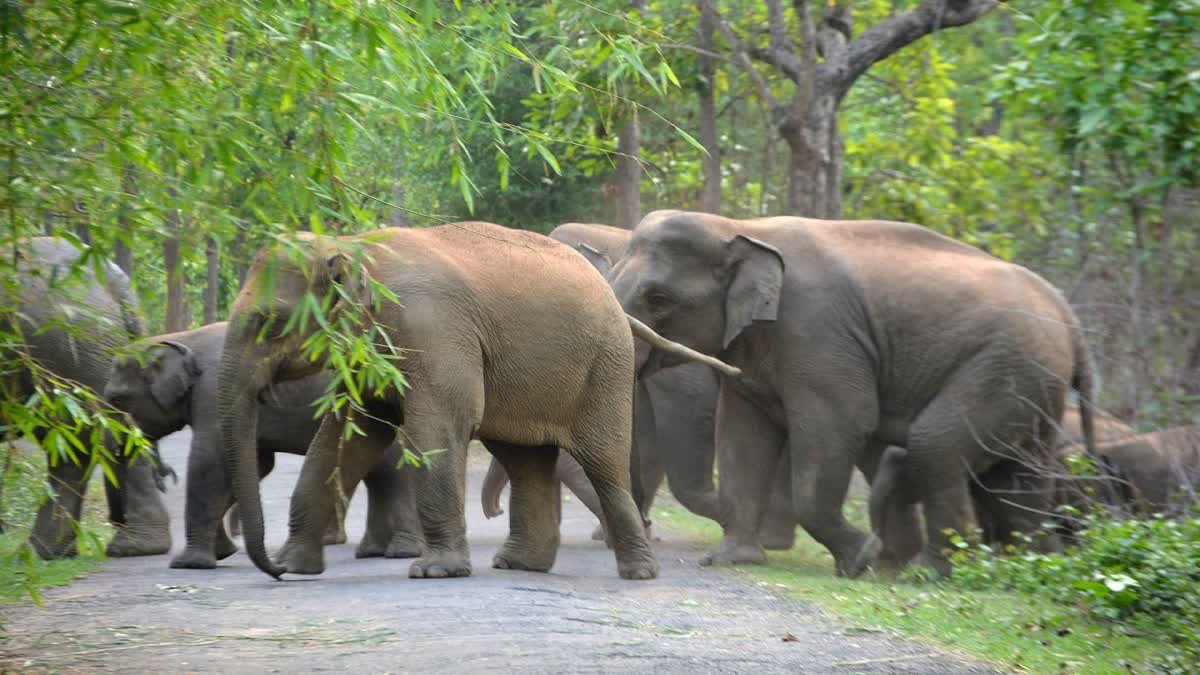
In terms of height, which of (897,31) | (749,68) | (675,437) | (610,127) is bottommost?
(675,437)

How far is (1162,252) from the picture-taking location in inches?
395

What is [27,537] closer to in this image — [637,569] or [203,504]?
[203,504]

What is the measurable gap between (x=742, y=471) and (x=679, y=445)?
144 centimetres

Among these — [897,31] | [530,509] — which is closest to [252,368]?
[530,509]

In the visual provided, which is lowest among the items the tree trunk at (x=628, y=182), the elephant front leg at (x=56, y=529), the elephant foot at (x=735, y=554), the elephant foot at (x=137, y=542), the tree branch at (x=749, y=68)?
the elephant foot at (x=735, y=554)

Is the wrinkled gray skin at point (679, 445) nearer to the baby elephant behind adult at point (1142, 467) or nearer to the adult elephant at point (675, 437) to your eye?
the adult elephant at point (675, 437)

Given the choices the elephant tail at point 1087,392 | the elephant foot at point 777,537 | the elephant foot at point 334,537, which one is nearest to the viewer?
the elephant tail at point 1087,392

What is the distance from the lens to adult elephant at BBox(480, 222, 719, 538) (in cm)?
1270

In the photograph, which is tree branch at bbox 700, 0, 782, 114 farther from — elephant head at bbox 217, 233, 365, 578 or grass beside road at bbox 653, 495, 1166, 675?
elephant head at bbox 217, 233, 365, 578

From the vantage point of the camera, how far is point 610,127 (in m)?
10.2

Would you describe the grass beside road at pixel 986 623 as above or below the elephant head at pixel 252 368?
below

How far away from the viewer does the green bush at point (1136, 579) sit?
6.99m

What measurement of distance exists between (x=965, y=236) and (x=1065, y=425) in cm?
529

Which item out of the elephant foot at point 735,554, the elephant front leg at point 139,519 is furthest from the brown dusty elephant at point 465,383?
the elephant front leg at point 139,519
